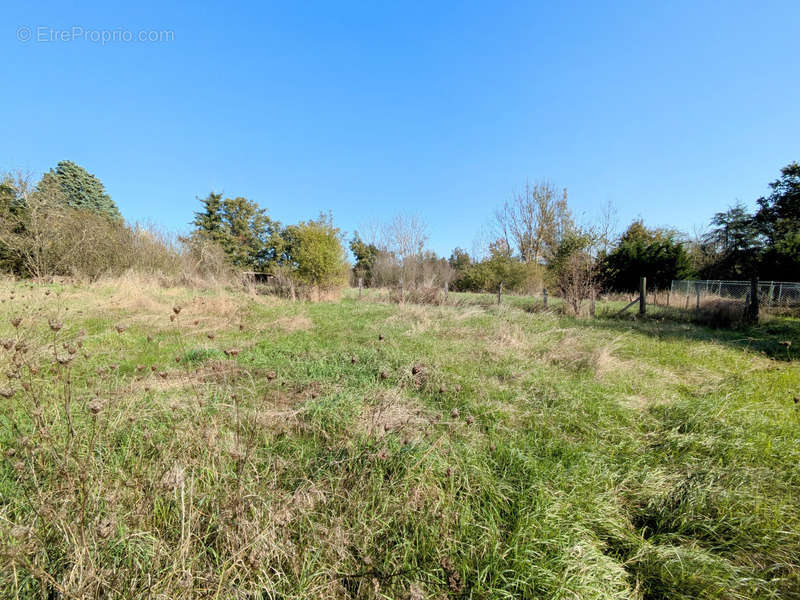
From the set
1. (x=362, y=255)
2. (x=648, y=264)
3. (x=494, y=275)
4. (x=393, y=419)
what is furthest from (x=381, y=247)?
(x=393, y=419)

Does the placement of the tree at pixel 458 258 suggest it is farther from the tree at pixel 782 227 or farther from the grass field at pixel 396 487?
the grass field at pixel 396 487

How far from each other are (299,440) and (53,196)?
1874cm

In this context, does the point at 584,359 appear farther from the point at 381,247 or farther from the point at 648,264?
the point at 381,247

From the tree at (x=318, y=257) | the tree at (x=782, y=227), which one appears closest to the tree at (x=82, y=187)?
the tree at (x=318, y=257)

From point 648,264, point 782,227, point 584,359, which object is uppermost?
point 782,227

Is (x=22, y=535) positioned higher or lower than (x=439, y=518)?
higher

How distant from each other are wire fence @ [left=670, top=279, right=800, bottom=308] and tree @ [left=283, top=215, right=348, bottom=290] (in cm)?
1370

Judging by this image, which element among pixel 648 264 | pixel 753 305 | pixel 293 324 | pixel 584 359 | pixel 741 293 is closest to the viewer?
pixel 584 359

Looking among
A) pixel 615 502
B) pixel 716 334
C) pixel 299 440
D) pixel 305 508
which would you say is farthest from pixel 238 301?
pixel 716 334

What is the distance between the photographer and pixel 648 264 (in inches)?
653

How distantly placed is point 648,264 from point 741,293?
5743mm

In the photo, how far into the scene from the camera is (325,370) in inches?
138

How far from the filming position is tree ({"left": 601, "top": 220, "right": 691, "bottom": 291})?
53.6 feet

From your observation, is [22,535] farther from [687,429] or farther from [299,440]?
[687,429]
